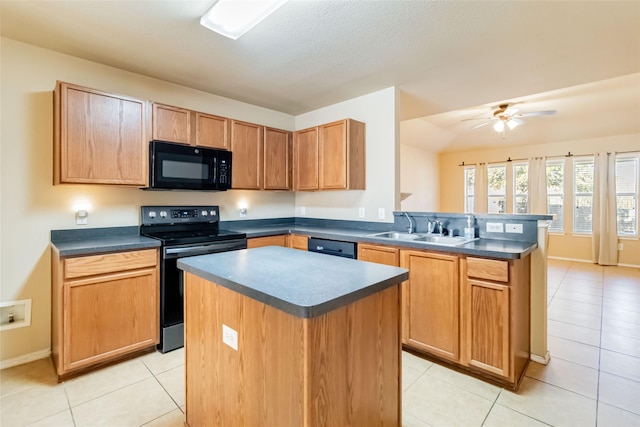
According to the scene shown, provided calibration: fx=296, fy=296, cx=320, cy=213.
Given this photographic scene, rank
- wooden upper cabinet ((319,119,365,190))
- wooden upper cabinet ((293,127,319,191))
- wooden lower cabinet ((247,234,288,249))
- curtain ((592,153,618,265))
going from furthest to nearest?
curtain ((592,153,618,265)) < wooden upper cabinet ((293,127,319,191)) < wooden upper cabinet ((319,119,365,190)) < wooden lower cabinet ((247,234,288,249))

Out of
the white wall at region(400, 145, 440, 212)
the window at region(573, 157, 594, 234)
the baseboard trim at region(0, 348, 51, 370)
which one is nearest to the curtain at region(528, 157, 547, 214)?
the window at region(573, 157, 594, 234)

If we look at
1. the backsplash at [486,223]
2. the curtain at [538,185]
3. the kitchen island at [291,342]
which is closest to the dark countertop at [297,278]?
the kitchen island at [291,342]

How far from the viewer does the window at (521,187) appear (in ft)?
21.8

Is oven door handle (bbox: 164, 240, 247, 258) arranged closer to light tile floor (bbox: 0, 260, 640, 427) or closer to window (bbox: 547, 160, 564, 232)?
light tile floor (bbox: 0, 260, 640, 427)

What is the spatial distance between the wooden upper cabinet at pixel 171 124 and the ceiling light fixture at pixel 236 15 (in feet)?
3.37

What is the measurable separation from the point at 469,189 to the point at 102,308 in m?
7.75

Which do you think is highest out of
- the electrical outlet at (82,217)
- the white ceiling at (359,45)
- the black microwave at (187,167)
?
the white ceiling at (359,45)

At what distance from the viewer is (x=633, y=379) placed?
6.91 ft

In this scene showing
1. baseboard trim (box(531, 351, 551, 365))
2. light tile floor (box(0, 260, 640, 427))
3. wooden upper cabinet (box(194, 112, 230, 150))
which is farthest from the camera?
wooden upper cabinet (box(194, 112, 230, 150))

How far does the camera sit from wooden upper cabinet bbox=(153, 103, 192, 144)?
2.69m

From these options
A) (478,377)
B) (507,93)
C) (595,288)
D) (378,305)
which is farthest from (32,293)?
(595,288)

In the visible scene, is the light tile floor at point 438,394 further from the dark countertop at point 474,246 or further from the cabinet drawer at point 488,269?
the dark countertop at point 474,246

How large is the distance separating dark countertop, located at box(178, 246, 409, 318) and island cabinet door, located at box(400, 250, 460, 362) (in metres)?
1.01

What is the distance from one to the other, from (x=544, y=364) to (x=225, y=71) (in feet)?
12.1
